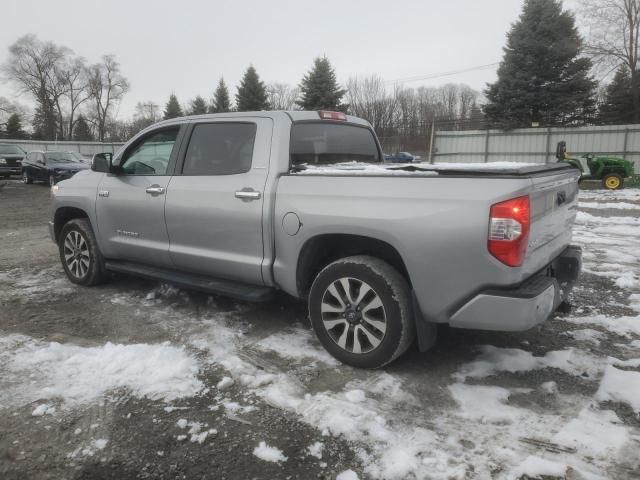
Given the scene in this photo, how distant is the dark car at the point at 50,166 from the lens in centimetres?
1866


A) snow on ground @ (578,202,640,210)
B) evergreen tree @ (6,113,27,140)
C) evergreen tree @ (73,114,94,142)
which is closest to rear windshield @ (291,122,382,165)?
snow on ground @ (578,202,640,210)

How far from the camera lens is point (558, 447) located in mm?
2373

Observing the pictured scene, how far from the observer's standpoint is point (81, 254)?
5.20 m

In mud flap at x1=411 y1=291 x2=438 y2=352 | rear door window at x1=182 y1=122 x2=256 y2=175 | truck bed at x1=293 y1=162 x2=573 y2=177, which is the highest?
rear door window at x1=182 y1=122 x2=256 y2=175

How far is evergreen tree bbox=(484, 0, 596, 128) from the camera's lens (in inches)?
994

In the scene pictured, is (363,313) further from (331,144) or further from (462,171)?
(331,144)

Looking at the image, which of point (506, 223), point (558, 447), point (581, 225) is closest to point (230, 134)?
point (506, 223)

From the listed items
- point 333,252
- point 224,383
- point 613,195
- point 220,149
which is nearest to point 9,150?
point 220,149

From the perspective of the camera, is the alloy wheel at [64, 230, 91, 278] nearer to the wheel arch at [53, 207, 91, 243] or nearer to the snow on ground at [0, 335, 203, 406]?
the wheel arch at [53, 207, 91, 243]

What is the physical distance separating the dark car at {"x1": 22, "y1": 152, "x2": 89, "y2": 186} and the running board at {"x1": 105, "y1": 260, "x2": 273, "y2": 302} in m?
15.8

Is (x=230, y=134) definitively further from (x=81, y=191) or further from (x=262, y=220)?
(x=81, y=191)

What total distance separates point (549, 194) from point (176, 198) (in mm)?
2927

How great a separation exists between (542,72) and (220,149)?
2636cm

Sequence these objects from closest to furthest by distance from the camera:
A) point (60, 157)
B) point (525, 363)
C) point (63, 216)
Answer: point (525, 363), point (63, 216), point (60, 157)
